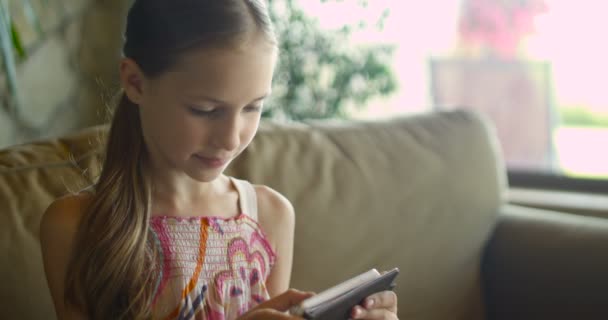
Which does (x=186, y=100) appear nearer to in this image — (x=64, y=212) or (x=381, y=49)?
(x=64, y=212)

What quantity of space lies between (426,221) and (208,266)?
2.10 ft

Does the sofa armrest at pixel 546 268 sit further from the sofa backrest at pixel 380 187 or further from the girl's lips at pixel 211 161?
the girl's lips at pixel 211 161

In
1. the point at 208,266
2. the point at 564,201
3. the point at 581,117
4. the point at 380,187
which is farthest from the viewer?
the point at 581,117

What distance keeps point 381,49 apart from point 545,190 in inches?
31.2

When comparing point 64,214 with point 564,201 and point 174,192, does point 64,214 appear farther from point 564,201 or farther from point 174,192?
point 564,201

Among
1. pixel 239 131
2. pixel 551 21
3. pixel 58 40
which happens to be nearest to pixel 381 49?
pixel 551 21

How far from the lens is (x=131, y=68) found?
0.93 m

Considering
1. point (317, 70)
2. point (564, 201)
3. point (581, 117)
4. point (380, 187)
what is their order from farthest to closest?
point (581, 117) < point (317, 70) < point (564, 201) < point (380, 187)

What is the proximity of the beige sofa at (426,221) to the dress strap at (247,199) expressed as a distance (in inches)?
8.5

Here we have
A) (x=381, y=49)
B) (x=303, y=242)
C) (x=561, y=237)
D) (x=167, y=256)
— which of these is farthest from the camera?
(x=381, y=49)

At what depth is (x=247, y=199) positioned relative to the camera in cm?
114

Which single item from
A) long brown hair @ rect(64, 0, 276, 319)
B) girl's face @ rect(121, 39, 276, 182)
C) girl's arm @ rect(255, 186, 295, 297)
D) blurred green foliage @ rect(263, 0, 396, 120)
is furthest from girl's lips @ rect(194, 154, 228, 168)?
blurred green foliage @ rect(263, 0, 396, 120)

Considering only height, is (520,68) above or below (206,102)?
below

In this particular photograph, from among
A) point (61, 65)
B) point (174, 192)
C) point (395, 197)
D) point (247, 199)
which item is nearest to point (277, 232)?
point (247, 199)
